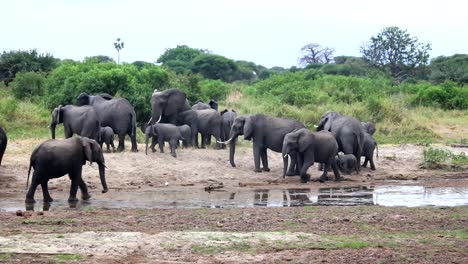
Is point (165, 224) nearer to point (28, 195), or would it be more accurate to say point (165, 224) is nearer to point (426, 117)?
point (28, 195)

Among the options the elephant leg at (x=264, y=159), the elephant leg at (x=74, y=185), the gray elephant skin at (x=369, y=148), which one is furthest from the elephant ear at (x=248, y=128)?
the elephant leg at (x=74, y=185)

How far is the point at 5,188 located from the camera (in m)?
19.1

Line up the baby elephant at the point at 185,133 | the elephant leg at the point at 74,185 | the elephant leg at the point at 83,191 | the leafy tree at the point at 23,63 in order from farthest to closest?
the leafy tree at the point at 23,63, the baby elephant at the point at 185,133, the elephant leg at the point at 83,191, the elephant leg at the point at 74,185

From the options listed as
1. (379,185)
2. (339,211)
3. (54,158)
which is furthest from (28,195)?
(379,185)

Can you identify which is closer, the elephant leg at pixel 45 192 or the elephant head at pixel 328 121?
the elephant leg at pixel 45 192

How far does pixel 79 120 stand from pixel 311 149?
5.71 m

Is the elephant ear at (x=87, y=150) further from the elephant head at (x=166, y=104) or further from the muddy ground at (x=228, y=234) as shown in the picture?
the elephant head at (x=166, y=104)

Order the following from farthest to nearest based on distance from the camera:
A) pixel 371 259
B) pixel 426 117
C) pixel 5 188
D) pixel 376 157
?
pixel 426 117
pixel 376 157
pixel 5 188
pixel 371 259

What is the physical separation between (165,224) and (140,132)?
14.3 metres

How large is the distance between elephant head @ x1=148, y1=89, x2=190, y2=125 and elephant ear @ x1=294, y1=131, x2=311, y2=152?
4.93 m

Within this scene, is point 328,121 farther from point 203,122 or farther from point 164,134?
point 164,134

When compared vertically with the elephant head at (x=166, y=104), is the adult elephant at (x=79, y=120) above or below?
below

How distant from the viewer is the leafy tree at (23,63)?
3975 centimetres

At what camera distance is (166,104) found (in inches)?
993
